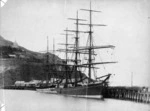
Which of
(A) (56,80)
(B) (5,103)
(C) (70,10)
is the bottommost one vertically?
(B) (5,103)

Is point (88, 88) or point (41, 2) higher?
point (41, 2)

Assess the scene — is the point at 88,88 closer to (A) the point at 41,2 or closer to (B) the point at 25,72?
(B) the point at 25,72

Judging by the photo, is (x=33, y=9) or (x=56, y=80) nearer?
(x=33, y=9)

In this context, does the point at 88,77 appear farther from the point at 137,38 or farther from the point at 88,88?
the point at 137,38

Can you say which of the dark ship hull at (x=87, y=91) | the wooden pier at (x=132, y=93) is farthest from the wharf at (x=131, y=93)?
the dark ship hull at (x=87, y=91)

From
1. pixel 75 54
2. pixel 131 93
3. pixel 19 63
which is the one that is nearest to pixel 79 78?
pixel 75 54

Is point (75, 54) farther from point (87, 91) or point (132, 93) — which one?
point (132, 93)

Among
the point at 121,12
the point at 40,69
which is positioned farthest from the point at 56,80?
the point at 121,12

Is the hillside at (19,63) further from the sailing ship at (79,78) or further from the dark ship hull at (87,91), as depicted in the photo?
the dark ship hull at (87,91)
